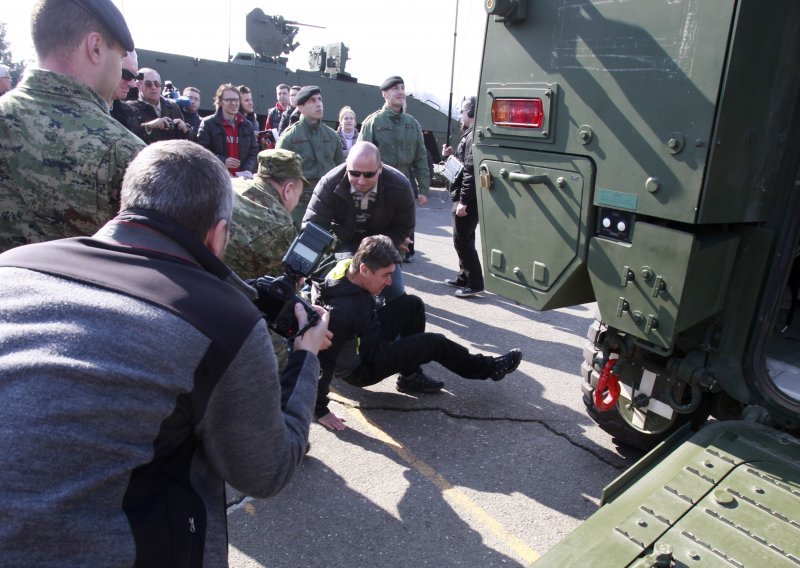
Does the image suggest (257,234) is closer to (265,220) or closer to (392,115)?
(265,220)

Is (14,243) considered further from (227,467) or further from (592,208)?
(592,208)

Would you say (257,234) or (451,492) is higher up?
(257,234)

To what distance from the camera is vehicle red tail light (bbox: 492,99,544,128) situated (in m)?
2.38

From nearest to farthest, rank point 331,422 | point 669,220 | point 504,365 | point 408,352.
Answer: point 669,220, point 331,422, point 408,352, point 504,365

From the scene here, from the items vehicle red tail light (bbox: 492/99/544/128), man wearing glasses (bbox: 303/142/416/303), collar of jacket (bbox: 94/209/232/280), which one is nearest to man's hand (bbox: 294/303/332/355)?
collar of jacket (bbox: 94/209/232/280)

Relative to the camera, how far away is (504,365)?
12.8ft

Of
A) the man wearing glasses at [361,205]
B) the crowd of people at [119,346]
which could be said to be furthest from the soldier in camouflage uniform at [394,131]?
the crowd of people at [119,346]

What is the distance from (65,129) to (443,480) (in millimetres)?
2212

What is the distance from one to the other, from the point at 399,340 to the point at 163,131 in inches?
157

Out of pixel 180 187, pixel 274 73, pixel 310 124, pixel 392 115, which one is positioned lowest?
pixel 310 124

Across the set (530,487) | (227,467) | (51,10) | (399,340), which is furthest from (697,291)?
(51,10)

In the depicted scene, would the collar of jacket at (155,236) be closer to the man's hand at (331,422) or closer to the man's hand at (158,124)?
the man's hand at (331,422)

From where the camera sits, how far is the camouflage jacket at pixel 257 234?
257 cm

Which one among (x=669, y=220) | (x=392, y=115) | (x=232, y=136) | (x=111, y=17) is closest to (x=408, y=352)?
(x=669, y=220)
